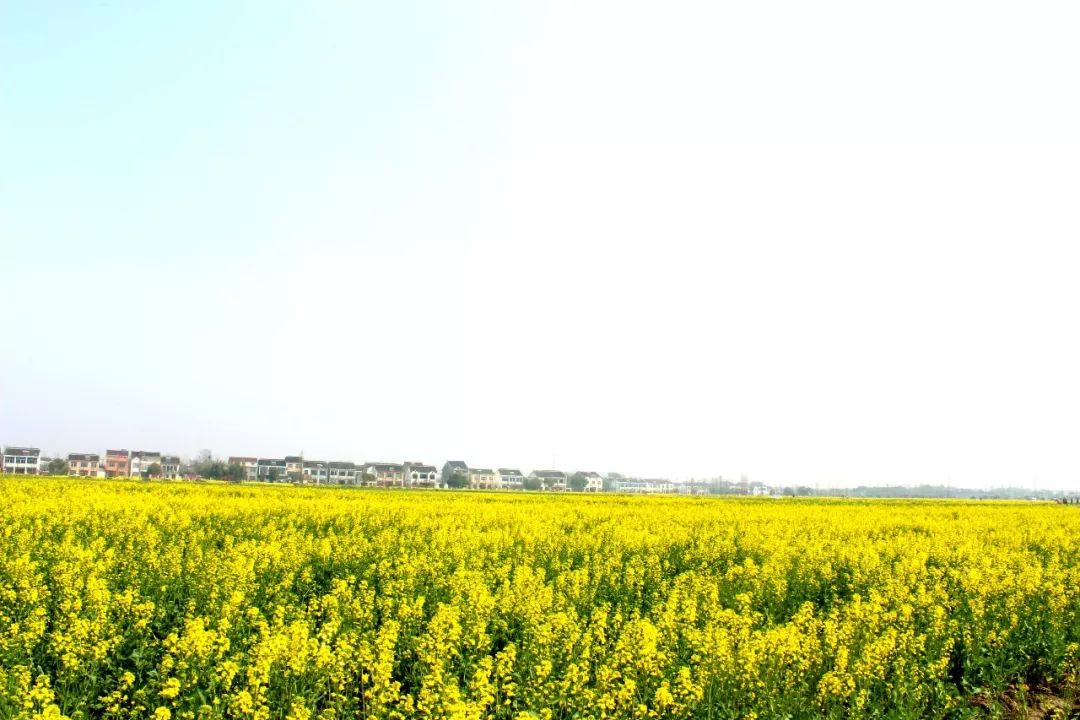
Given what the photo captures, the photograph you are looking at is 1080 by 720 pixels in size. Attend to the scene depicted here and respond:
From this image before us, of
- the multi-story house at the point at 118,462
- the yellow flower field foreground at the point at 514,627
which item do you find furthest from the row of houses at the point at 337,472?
the yellow flower field foreground at the point at 514,627

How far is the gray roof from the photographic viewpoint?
163 metres

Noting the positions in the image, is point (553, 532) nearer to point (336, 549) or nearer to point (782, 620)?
point (336, 549)

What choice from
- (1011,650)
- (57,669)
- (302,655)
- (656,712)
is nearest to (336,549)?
(57,669)

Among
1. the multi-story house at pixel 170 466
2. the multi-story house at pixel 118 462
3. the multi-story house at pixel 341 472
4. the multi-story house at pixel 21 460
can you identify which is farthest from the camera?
the multi-story house at pixel 341 472

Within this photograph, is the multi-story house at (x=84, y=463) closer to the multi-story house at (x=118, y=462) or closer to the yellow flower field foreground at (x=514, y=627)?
the multi-story house at (x=118, y=462)

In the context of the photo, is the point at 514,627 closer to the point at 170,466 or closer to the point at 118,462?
the point at 170,466

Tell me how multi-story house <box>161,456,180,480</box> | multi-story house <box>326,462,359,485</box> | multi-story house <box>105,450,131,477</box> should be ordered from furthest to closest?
multi-story house <box>326,462,359,485</box> → multi-story house <box>105,450,131,477</box> → multi-story house <box>161,456,180,480</box>

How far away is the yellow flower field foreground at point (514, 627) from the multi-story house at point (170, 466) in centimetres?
16823

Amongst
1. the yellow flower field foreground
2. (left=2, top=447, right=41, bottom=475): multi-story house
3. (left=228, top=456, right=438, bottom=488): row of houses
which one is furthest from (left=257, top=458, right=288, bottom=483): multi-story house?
the yellow flower field foreground

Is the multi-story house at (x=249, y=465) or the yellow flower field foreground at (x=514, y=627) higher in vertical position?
the yellow flower field foreground at (x=514, y=627)

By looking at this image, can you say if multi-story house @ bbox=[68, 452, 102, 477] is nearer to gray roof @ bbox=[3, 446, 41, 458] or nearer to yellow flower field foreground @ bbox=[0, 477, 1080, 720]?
gray roof @ bbox=[3, 446, 41, 458]

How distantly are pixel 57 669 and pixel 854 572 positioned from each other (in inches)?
565

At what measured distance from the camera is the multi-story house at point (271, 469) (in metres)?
186

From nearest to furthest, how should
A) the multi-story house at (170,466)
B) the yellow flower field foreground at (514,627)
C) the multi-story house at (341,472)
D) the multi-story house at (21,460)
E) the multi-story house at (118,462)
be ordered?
the yellow flower field foreground at (514,627), the multi-story house at (21,460), the multi-story house at (170,466), the multi-story house at (118,462), the multi-story house at (341,472)
